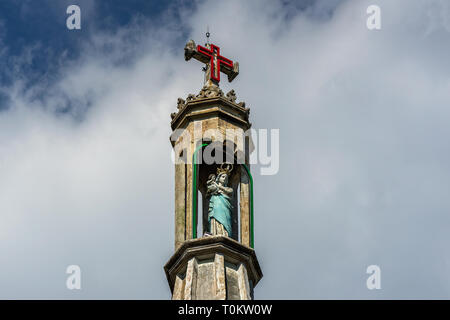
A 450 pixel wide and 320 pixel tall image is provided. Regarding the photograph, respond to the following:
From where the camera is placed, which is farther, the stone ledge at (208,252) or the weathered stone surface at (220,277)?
the stone ledge at (208,252)

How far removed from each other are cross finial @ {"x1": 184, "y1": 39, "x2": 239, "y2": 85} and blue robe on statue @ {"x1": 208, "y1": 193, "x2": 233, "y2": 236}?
11.9 ft

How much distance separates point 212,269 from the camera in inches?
1092

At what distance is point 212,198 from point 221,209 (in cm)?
52

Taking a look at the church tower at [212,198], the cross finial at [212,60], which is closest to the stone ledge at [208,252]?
the church tower at [212,198]

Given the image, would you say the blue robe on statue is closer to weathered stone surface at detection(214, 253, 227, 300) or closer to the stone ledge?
the stone ledge

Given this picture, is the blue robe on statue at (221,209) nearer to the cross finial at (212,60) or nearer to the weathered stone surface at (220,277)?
the weathered stone surface at (220,277)

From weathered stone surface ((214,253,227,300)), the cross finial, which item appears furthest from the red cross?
weathered stone surface ((214,253,227,300))

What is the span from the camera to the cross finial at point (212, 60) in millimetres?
32438

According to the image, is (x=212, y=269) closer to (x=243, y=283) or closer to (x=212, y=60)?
(x=243, y=283)

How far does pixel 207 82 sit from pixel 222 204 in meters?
3.84

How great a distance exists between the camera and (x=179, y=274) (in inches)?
1113
